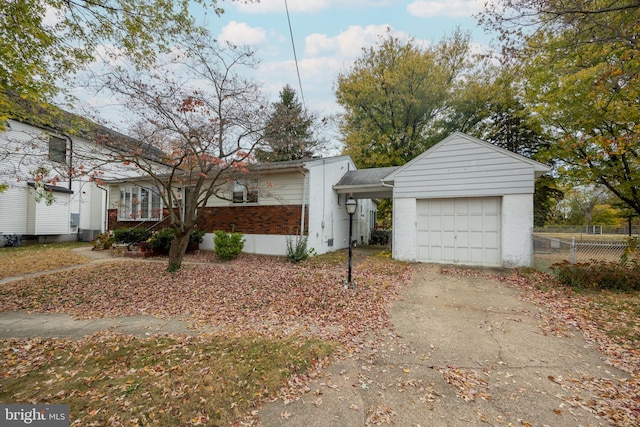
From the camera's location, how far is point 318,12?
757 cm

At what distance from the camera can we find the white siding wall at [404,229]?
1034 centimetres

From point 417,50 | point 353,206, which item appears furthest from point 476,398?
point 417,50

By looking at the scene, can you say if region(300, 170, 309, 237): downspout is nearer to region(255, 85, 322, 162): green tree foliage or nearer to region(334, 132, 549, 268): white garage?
region(255, 85, 322, 162): green tree foliage

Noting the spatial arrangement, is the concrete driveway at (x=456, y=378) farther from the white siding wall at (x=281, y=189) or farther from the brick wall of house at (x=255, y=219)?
the white siding wall at (x=281, y=189)

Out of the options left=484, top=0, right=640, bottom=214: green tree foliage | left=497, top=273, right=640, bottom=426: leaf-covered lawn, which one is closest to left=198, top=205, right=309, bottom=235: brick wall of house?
left=497, top=273, right=640, bottom=426: leaf-covered lawn

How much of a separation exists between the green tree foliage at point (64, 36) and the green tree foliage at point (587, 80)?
22.9 ft

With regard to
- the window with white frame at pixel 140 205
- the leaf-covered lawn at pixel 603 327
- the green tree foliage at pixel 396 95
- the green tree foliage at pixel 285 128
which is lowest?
the leaf-covered lawn at pixel 603 327

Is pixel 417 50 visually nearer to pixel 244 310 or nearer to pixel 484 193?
pixel 484 193

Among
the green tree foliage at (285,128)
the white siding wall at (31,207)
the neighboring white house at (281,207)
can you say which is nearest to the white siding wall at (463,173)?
the neighboring white house at (281,207)

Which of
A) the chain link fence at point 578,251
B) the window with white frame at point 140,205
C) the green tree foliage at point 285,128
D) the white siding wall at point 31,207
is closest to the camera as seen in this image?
the chain link fence at point 578,251

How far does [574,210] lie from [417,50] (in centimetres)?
3787

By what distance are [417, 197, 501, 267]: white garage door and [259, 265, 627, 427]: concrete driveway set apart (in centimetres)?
466

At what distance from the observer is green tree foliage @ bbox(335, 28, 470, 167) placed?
18.0 m

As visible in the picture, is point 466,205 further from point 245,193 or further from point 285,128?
point 245,193
